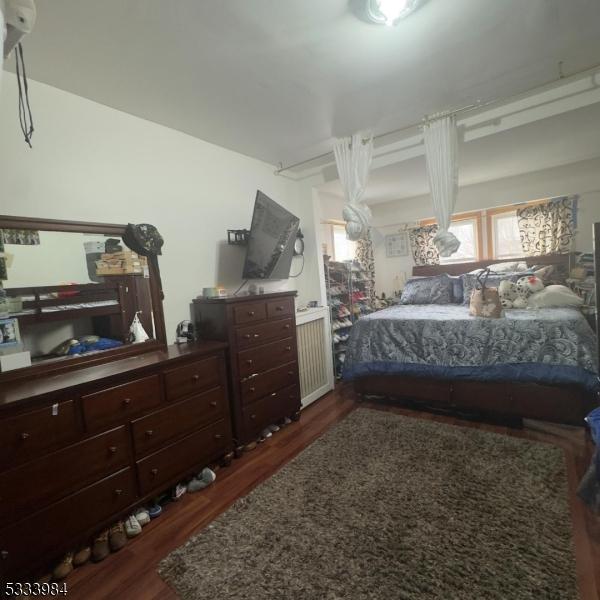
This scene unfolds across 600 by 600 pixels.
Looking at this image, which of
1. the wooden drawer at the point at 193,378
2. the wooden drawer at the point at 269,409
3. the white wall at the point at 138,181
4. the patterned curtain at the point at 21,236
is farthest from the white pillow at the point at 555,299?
the patterned curtain at the point at 21,236

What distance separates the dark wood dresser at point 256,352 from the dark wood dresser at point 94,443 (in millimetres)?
206

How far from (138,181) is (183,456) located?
175 cm

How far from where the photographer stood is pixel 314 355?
3.06m

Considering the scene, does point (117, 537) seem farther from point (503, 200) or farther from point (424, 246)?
point (503, 200)

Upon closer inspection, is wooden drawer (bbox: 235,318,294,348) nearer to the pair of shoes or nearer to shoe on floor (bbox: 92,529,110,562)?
the pair of shoes

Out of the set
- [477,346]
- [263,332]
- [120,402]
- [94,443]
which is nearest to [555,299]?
[477,346]

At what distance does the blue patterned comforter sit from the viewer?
2092mm

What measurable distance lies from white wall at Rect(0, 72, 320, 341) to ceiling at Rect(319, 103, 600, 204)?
1.33 m

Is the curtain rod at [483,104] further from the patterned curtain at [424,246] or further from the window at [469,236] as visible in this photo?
the patterned curtain at [424,246]

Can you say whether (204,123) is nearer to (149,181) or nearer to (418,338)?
(149,181)

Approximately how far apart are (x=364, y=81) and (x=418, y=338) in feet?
6.27

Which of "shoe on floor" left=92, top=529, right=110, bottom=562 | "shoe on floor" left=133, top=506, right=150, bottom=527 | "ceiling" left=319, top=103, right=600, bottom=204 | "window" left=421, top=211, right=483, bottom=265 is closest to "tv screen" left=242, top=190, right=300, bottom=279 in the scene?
"ceiling" left=319, top=103, right=600, bottom=204

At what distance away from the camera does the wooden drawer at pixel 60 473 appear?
3.89 feet

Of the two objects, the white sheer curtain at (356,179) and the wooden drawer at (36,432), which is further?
the white sheer curtain at (356,179)
